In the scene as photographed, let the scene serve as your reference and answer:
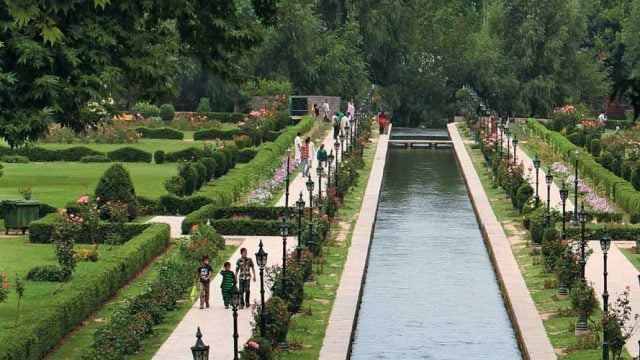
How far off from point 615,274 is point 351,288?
18.6 ft

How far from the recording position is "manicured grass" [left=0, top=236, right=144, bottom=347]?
1141 inches

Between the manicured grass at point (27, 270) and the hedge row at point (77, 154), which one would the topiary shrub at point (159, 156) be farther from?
the manicured grass at point (27, 270)

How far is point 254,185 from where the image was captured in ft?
177

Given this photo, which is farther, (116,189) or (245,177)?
(245,177)

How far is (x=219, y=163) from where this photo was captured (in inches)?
2275

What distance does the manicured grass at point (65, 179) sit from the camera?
5013cm

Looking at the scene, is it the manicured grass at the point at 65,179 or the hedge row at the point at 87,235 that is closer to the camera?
the hedge row at the point at 87,235

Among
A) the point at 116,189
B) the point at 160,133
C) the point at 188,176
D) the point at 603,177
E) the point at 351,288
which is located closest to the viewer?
the point at 351,288

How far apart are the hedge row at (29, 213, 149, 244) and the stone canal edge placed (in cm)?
862

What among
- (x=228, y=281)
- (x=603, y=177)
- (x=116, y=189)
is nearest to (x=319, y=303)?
(x=228, y=281)

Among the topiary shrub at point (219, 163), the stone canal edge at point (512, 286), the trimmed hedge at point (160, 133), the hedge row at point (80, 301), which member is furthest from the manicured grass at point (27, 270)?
the trimmed hedge at point (160, 133)

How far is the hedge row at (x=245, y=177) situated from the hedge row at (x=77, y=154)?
15.0 ft

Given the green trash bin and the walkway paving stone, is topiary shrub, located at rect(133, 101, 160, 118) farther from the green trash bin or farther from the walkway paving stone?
the green trash bin

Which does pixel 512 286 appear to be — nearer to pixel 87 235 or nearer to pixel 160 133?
pixel 87 235
